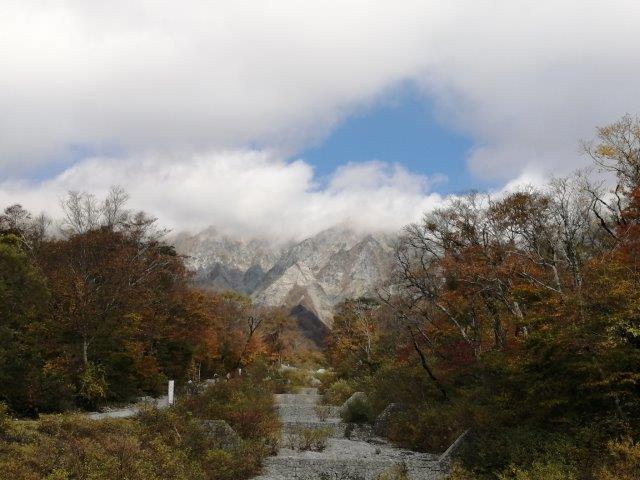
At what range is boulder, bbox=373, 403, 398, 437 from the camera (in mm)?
26753

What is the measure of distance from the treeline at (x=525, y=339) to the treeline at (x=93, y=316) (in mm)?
15161

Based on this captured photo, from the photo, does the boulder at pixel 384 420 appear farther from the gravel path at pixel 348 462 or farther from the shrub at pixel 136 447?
the shrub at pixel 136 447

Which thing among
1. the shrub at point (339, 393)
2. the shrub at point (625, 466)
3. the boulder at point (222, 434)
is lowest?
the shrub at point (339, 393)

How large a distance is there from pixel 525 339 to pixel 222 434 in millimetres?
11095

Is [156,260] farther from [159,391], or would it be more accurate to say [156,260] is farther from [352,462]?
[352,462]

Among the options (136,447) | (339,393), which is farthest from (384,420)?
(136,447)

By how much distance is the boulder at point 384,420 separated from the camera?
26.8 meters

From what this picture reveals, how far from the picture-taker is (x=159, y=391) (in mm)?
36969

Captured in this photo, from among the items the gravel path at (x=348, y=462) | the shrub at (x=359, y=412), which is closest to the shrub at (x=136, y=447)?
the gravel path at (x=348, y=462)

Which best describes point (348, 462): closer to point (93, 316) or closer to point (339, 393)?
point (93, 316)

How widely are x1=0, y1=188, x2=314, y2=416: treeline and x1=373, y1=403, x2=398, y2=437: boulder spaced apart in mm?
14655

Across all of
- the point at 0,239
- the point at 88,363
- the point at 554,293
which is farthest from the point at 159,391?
the point at 554,293

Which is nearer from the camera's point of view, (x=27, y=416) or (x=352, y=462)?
(x=352, y=462)

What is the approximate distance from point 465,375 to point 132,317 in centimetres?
1997
